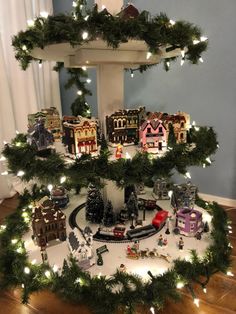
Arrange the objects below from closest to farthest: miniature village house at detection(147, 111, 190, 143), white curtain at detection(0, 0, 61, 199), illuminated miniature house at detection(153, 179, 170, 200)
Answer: miniature village house at detection(147, 111, 190, 143), illuminated miniature house at detection(153, 179, 170, 200), white curtain at detection(0, 0, 61, 199)

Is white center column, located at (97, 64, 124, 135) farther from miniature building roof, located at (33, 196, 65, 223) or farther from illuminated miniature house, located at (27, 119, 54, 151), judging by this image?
miniature building roof, located at (33, 196, 65, 223)

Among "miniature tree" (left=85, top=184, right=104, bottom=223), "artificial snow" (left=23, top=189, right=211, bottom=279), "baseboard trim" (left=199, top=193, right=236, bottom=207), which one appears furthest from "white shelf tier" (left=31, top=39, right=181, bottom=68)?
"baseboard trim" (left=199, top=193, right=236, bottom=207)

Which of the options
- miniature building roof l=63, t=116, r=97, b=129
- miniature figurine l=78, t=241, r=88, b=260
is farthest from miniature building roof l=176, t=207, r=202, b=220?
miniature building roof l=63, t=116, r=97, b=129

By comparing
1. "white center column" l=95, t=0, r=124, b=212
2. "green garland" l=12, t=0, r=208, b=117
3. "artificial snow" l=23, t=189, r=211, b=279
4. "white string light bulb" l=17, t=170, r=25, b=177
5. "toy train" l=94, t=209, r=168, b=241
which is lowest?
"artificial snow" l=23, t=189, r=211, b=279

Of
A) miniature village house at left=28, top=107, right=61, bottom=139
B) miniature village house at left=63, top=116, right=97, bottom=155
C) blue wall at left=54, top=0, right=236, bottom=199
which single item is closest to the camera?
miniature village house at left=63, top=116, right=97, bottom=155

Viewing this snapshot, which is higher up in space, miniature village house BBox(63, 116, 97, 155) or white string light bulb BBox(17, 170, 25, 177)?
miniature village house BBox(63, 116, 97, 155)

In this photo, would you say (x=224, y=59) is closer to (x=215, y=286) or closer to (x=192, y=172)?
(x=192, y=172)

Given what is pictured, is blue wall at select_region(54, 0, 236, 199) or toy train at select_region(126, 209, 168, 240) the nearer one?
toy train at select_region(126, 209, 168, 240)

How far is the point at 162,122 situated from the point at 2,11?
5.07ft

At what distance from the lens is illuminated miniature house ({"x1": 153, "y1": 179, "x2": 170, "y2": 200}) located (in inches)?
65.3

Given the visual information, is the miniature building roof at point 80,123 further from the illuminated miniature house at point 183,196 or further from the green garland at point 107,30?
the illuminated miniature house at point 183,196

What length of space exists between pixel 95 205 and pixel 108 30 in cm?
80

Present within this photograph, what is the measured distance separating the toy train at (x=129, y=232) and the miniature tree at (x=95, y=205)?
3.1 inches

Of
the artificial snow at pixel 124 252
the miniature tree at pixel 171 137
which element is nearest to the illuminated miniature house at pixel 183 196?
the artificial snow at pixel 124 252
